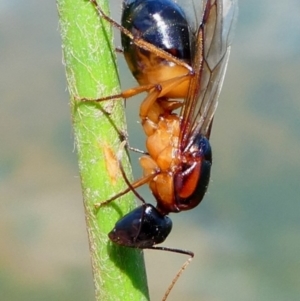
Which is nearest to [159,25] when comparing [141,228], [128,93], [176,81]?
[176,81]

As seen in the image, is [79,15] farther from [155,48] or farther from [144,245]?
[155,48]

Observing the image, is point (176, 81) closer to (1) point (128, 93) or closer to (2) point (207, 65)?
(2) point (207, 65)

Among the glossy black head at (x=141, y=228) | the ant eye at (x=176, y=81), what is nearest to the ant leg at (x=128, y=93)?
the ant eye at (x=176, y=81)

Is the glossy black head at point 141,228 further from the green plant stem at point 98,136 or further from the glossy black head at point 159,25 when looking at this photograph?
the glossy black head at point 159,25

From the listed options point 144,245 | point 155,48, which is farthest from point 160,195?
point 155,48

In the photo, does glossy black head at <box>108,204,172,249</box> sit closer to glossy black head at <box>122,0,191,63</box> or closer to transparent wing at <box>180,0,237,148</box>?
transparent wing at <box>180,0,237,148</box>

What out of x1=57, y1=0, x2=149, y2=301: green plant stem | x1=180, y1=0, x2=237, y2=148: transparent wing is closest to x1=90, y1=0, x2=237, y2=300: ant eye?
x1=180, y1=0, x2=237, y2=148: transparent wing

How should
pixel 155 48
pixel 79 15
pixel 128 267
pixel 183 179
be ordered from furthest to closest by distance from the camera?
1. pixel 155 48
2. pixel 183 179
3. pixel 128 267
4. pixel 79 15
